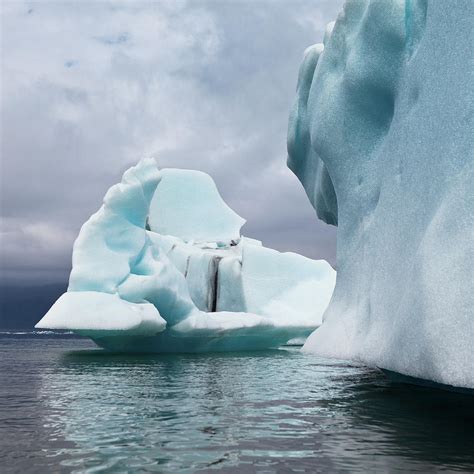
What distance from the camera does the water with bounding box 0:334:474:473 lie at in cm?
332

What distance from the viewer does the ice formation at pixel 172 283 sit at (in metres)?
12.2

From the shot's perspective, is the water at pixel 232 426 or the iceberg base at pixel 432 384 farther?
the iceberg base at pixel 432 384

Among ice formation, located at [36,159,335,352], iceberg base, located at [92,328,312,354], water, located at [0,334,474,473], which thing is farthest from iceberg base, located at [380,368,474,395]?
iceberg base, located at [92,328,312,354]

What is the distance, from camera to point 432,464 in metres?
3.24

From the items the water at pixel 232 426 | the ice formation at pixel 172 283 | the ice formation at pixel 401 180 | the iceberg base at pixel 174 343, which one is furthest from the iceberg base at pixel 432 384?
the iceberg base at pixel 174 343

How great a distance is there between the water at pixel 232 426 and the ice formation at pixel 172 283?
458cm

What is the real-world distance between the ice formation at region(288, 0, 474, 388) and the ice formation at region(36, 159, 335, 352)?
16.0ft

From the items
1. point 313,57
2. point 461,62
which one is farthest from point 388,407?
point 313,57

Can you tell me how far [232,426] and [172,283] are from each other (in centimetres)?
951

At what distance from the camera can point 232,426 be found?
4352mm

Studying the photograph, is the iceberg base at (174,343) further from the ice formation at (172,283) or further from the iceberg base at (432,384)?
the iceberg base at (432,384)

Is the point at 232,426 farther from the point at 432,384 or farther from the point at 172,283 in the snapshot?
the point at 172,283

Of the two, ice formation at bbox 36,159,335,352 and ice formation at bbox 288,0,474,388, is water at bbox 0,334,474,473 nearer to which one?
ice formation at bbox 288,0,474,388

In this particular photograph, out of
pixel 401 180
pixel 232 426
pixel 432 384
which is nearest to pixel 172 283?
pixel 401 180
